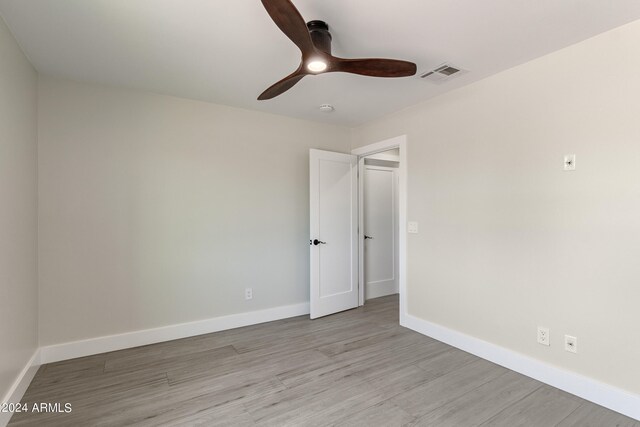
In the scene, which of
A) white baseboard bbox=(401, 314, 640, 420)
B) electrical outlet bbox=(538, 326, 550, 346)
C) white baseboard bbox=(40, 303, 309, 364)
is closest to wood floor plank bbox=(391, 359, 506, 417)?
white baseboard bbox=(401, 314, 640, 420)

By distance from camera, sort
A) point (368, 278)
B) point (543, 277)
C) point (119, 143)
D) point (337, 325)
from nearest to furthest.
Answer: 1. point (543, 277)
2. point (119, 143)
3. point (337, 325)
4. point (368, 278)

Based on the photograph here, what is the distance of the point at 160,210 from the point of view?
3.18 meters

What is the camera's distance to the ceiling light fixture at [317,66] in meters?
1.94

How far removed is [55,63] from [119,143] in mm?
751

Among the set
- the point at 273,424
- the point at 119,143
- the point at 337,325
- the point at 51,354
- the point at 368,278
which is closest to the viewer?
the point at 273,424

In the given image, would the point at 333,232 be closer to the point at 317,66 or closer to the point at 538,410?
the point at 317,66

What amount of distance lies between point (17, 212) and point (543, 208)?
152 inches

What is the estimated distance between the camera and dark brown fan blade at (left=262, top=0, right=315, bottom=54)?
1408 millimetres

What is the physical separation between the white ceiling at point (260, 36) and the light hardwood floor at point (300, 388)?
8.17 ft

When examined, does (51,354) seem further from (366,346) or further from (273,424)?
(366,346)

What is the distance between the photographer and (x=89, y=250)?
289cm

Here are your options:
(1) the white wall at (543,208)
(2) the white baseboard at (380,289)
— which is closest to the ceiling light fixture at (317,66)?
(1) the white wall at (543,208)

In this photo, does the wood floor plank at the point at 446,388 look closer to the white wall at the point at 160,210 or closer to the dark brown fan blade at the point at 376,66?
the white wall at the point at 160,210

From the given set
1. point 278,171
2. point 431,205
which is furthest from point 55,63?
point 431,205
